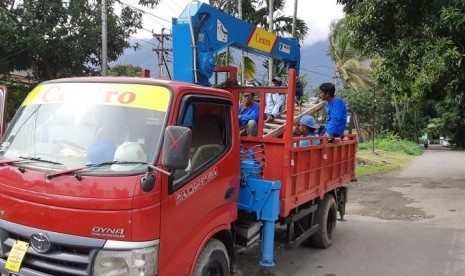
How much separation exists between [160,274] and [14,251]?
3.21 feet

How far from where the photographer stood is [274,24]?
1969 cm

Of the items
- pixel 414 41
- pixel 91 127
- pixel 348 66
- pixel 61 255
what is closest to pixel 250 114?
pixel 91 127

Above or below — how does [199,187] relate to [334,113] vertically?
below

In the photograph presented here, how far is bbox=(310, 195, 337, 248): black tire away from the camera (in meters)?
6.40

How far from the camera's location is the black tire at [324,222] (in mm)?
6398

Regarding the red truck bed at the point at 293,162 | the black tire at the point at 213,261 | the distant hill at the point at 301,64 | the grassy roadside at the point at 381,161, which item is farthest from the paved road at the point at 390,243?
the grassy roadside at the point at 381,161

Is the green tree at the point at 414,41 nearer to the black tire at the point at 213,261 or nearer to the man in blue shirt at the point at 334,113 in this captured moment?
the man in blue shirt at the point at 334,113

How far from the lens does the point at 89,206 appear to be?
2.90 meters

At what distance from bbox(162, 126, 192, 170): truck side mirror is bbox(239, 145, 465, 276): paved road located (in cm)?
294

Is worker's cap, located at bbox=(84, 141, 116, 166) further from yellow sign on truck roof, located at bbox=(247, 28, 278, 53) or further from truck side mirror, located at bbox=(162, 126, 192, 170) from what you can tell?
yellow sign on truck roof, located at bbox=(247, 28, 278, 53)

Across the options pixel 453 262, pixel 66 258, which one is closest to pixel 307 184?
pixel 453 262

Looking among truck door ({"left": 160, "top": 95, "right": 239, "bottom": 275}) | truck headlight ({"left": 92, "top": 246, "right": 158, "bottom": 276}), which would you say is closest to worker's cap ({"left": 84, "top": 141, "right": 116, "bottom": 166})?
truck door ({"left": 160, "top": 95, "right": 239, "bottom": 275})

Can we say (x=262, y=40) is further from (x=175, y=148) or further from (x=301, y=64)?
(x=301, y=64)

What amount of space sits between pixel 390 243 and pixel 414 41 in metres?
5.91
